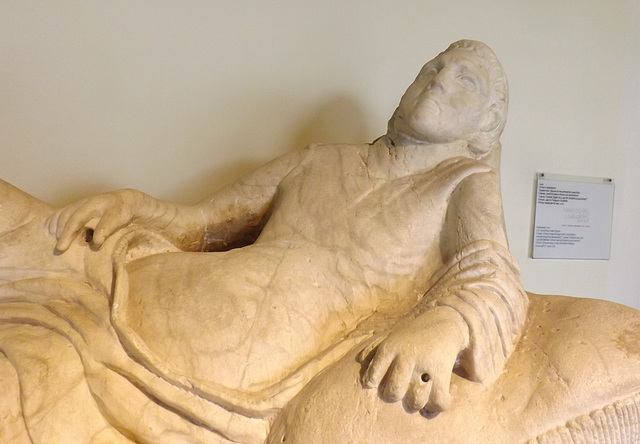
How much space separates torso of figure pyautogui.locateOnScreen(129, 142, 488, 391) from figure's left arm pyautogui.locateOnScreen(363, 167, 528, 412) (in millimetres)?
119

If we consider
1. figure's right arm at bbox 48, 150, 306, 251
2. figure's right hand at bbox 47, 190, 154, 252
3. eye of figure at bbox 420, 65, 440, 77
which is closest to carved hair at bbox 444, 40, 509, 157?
eye of figure at bbox 420, 65, 440, 77

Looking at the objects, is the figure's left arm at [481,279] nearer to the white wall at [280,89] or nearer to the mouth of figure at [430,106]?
the mouth of figure at [430,106]

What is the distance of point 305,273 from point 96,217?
2.24ft

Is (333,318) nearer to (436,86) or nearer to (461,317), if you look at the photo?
(461,317)

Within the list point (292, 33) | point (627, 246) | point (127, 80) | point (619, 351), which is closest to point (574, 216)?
point (627, 246)

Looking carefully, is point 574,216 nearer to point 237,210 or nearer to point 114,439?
point 237,210

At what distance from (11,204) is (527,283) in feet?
9.11

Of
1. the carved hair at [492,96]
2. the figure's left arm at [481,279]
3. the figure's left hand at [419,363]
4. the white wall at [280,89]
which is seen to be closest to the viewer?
the figure's left hand at [419,363]

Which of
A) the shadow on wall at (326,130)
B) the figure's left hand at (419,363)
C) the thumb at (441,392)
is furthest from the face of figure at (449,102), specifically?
the shadow on wall at (326,130)

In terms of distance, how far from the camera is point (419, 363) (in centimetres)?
151

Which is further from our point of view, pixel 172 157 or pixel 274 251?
pixel 172 157

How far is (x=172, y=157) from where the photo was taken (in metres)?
3.21

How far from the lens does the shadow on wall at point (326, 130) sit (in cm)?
329

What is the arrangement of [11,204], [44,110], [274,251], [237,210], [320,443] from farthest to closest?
[44,110], [237,210], [274,251], [11,204], [320,443]
